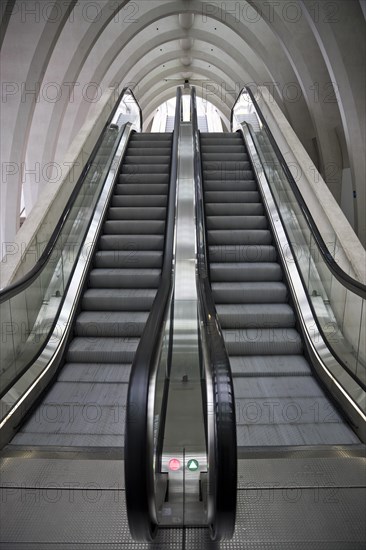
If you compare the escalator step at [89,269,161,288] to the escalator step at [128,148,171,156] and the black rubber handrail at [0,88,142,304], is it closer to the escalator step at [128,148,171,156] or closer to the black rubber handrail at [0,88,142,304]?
the black rubber handrail at [0,88,142,304]

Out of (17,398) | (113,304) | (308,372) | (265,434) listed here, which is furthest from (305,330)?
(17,398)

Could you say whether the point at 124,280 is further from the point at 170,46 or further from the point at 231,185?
the point at 170,46

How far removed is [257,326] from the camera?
16.2 feet

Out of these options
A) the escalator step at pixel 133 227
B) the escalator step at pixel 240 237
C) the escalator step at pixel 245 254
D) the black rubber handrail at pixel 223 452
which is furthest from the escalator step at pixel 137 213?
the black rubber handrail at pixel 223 452

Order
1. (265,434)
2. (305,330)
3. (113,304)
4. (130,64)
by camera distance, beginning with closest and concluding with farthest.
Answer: (265,434) → (305,330) → (113,304) → (130,64)

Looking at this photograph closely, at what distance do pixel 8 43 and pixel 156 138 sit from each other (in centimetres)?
435

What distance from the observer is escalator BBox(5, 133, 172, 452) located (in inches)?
135

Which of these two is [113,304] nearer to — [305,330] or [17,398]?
[17,398]

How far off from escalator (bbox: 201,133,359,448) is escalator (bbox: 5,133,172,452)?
869 mm

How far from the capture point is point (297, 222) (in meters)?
5.58

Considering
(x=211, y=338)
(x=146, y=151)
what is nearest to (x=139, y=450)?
(x=211, y=338)

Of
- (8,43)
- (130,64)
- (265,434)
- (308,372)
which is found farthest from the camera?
(130,64)

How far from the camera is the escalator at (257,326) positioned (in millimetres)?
3457

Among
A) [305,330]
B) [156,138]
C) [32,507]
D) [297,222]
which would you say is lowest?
[32,507]
